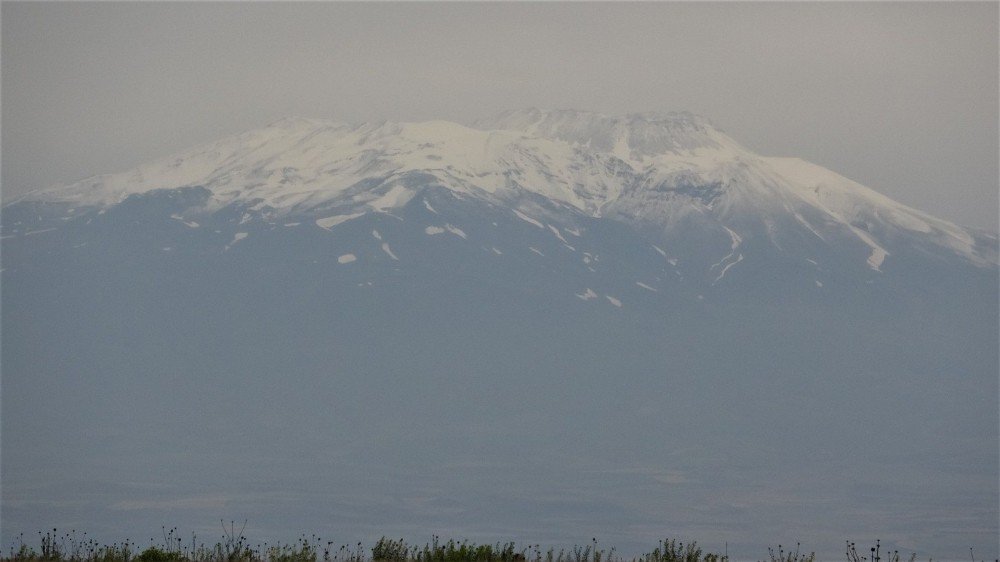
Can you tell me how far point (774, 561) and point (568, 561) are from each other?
158 inches

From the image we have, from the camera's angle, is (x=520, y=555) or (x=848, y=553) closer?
(x=848, y=553)

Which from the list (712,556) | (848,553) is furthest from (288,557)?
(848,553)

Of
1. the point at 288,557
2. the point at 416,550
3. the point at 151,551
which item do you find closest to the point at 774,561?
the point at 416,550

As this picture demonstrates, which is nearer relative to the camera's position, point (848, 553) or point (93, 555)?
point (848, 553)

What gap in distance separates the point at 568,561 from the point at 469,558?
1.88 meters

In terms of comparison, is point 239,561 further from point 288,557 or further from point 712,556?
point 712,556

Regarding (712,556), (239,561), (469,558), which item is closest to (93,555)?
(239,561)

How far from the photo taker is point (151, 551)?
28266mm

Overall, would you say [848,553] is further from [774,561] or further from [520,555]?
[520,555]

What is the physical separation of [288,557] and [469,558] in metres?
3.40

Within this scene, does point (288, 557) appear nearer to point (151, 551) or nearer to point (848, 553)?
point (151, 551)

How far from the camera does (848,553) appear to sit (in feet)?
86.5

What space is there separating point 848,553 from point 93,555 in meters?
13.8

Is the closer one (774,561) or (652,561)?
(774,561)
